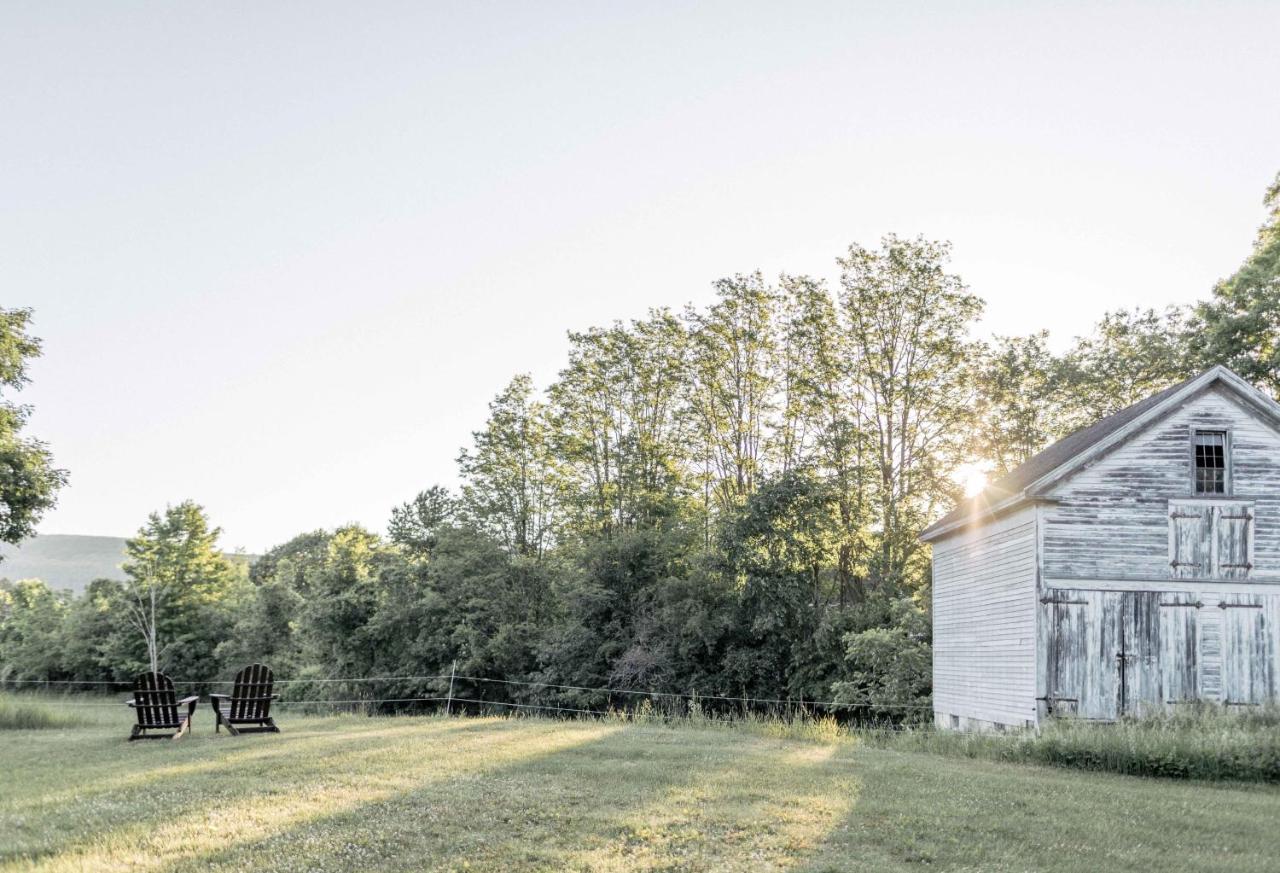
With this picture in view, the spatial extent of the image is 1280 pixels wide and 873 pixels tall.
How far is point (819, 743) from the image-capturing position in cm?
1554

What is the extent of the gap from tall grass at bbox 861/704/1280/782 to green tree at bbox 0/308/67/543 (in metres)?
21.8

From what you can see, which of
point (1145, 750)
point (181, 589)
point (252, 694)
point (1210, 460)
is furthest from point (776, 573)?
point (181, 589)

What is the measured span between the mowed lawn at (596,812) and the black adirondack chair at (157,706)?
164 centimetres

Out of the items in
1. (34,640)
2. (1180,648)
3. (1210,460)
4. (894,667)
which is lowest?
(34,640)

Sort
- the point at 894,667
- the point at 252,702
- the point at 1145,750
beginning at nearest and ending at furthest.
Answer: the point at 1145,750 → the point at 252,702 → the point at 894,667

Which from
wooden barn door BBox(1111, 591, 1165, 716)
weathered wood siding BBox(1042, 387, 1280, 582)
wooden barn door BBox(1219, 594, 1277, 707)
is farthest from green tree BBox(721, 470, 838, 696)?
wooden barn door BBox(1219, 594, 1277, 707)

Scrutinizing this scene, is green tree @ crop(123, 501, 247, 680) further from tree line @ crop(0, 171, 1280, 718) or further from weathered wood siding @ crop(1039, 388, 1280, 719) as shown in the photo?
weathered wood siding @ crop(1039, 388, 1280, 719)

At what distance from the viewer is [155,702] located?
612 inches

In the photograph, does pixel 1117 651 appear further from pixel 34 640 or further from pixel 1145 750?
pixel 34 640

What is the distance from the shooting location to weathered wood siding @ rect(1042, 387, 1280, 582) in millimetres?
19281

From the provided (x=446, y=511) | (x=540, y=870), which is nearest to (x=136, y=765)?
(x=540, y=870)

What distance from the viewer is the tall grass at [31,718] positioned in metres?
19.9

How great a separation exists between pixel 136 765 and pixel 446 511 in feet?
105

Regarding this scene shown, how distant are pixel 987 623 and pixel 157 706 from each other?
1599 cm
